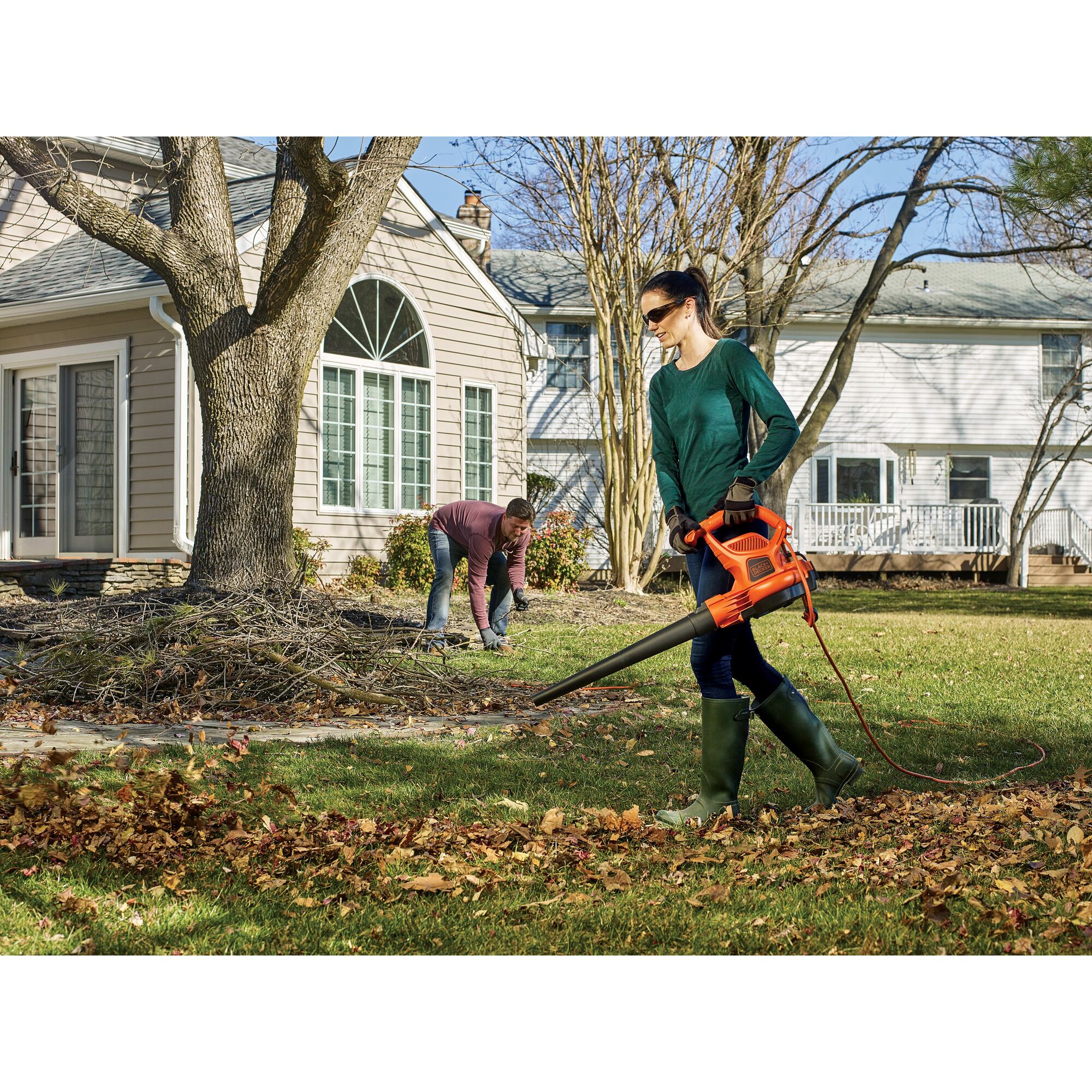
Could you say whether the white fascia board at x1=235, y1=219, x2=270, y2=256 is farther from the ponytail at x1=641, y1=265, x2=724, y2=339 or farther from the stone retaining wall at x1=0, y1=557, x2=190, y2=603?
the ponytail at x1=641, y1=265, x2=724, y2=339

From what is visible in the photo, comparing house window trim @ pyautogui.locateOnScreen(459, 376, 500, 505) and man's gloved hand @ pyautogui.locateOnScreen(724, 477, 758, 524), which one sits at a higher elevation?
house window trim @ pyautogui.locateOnScreen(459, 376, 500, 505)

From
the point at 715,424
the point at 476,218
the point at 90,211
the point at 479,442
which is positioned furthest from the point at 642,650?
the point at 476,218

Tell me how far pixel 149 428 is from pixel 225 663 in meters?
5.55

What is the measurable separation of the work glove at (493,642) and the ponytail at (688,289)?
4.15 m

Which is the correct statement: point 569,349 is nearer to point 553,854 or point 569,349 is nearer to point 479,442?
point 479,442

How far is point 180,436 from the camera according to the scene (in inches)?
412

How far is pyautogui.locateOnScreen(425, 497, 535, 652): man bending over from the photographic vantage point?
23.4 ft

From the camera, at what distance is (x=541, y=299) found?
2133cm

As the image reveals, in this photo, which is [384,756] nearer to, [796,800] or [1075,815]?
[796,800]

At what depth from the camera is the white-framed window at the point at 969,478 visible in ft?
74.1

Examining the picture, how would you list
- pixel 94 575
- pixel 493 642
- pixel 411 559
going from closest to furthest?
pixel 493 642 < pixel 94 575 < pixel 411 559

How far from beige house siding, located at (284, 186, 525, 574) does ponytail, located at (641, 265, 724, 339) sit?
27.4 feet

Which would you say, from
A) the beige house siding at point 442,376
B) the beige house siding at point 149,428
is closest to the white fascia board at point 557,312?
the beige house siding at point 442,376

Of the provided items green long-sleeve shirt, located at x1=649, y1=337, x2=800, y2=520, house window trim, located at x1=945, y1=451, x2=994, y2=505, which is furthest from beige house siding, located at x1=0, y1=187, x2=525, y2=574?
house window trim, located at x1=945, y1=451, x2=994, y2=505
